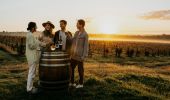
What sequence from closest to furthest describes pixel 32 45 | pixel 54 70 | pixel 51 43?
pixel 54 70, pixel 32 45, pixel 51 43

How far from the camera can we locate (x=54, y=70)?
8.08m

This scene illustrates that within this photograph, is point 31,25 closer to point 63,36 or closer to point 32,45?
point 32,45

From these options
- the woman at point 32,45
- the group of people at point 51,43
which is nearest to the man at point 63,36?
the group of people at point 51,43

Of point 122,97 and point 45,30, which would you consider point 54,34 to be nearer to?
point 45,30

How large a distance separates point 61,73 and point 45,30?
4.88 feet

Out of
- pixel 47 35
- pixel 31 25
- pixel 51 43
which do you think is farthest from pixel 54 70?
pixel 31 25

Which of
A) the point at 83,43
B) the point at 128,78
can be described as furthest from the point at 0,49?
the point at 83,43

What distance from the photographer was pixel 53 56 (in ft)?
26.3

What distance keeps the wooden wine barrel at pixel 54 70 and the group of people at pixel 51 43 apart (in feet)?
1.08

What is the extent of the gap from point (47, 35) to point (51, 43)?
1.31 ft

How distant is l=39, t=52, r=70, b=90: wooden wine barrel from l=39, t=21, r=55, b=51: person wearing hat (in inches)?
16.8

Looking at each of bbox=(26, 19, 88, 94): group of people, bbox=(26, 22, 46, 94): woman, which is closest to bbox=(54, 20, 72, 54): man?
bbox=(26, 19, 88, 94): group of people

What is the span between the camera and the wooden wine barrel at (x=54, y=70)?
317 inches

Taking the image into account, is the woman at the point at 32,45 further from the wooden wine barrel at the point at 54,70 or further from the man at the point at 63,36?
the man at the point at 63,36
